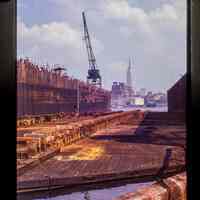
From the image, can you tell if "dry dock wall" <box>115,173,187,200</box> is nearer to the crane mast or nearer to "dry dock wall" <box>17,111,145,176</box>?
"dry dock wall" <box>17,111,145,176</box>

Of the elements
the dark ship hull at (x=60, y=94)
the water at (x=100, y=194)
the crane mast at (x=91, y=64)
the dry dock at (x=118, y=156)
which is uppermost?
the crane mast at (x=91, y=64)

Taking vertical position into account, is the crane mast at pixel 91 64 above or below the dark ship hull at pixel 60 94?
above

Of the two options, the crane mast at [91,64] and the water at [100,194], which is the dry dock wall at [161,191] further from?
the crane mast at [91,64]

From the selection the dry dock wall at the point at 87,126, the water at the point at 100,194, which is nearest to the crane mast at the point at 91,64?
the dry dock wall at the point at 87,126

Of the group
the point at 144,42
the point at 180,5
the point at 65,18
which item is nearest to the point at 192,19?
the point at 180,5

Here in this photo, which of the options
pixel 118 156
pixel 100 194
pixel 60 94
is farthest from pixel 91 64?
pixel 100 194

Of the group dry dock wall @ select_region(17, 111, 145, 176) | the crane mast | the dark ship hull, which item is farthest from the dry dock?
the crane mast

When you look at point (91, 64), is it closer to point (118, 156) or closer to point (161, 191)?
point (118, 156)
